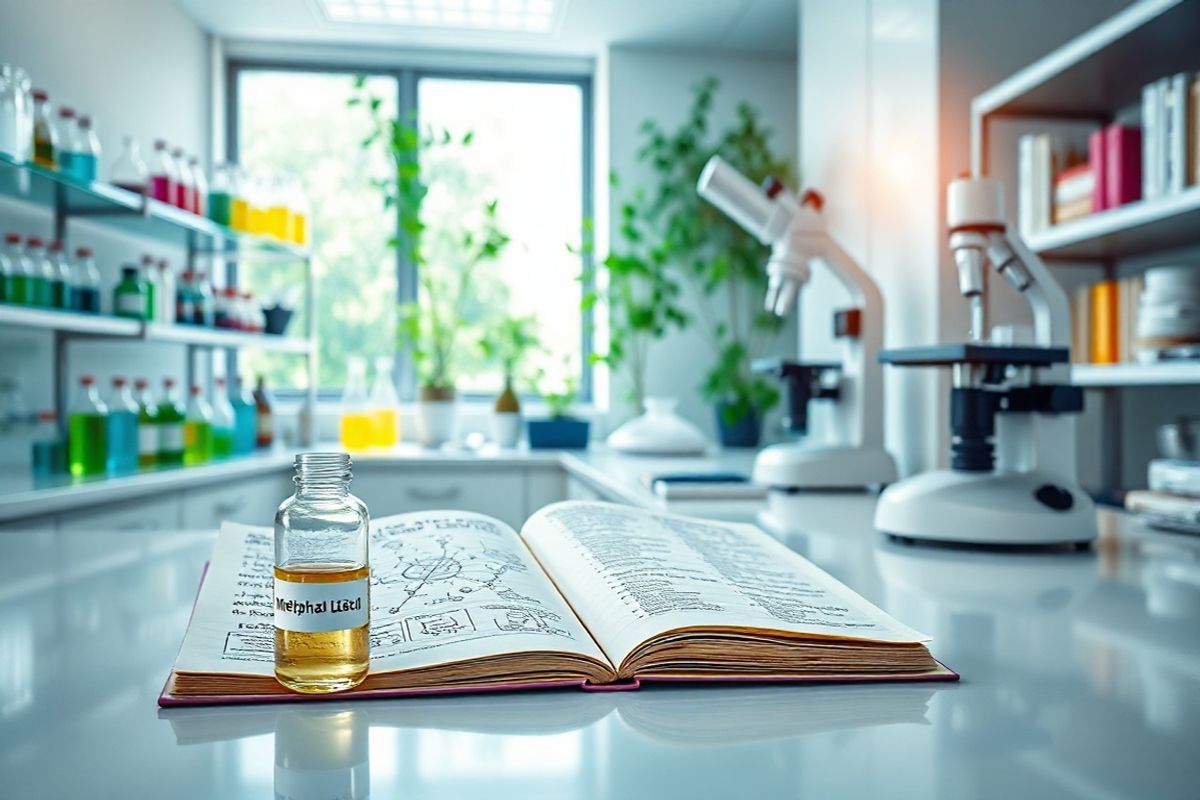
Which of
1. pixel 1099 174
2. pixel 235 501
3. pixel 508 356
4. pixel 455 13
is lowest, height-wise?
pixel 235 501

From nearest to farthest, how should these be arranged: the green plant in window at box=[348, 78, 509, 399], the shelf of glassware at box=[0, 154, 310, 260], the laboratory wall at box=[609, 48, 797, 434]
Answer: the shelf of glassware at box=[0, 154, 310, 260]
the green plant in window at box=[348, 78, 509, 399]
the laboratory wall at box=[609, 48, 797, 434]

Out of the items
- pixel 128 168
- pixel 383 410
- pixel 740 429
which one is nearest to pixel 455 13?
pixel 128 168

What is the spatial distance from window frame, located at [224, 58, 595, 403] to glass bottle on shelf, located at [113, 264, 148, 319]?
1.30 metres

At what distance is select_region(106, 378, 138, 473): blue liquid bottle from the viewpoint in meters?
2.43

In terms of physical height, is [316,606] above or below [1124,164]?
below

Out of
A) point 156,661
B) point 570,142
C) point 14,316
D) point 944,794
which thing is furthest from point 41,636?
point 570,142

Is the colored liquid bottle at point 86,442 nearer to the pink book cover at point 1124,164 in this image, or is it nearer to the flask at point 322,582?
the flask at point 322,582

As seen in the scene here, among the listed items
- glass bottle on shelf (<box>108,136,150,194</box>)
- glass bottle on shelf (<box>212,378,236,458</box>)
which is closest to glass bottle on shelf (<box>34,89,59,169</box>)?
glass bottle on shelf (<box>108,136,150,194</box>)

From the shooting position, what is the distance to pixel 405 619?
2.16 feet

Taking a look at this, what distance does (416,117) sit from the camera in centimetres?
375

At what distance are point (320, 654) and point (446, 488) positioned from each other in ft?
8.28

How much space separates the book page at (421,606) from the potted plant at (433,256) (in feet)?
8.36

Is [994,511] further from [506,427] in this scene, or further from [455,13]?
[455,13]

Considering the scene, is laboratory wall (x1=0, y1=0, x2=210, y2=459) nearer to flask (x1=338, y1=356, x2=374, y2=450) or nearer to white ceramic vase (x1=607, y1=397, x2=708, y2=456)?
flask (x1=338, y1=356, x2=374, y2=450)
